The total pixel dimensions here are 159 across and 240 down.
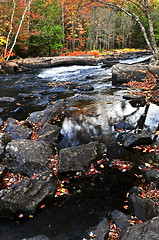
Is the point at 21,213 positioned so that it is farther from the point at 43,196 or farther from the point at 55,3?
the point at 55,3

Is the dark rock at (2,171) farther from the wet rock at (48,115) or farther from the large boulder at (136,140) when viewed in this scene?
the large boulder at (136,140)

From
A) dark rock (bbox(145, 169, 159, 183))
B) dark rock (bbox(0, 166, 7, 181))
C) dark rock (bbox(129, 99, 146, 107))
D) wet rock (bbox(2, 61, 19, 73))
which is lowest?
dark rock (bbox(0, 166, 7, 181))

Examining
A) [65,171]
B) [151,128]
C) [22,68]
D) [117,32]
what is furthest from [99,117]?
[117,32]

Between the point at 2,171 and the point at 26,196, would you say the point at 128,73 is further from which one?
the point at 26,196

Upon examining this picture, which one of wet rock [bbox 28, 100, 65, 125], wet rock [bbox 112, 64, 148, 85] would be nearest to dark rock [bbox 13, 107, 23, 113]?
wet rock [bbox 28, 100, 65, 125]

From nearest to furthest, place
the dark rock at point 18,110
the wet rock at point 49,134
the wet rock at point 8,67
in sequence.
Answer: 1. the wet rock at point 49,134
2. the dark rock at point 18,110
3. the wet rock at point 8,67

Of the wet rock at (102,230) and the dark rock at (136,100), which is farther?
the dark rock at (136,100)

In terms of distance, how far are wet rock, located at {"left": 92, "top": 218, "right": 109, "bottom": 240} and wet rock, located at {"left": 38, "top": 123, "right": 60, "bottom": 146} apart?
9.36ft

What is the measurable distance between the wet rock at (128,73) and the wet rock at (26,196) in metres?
9.52

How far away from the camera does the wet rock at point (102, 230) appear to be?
2.46 m

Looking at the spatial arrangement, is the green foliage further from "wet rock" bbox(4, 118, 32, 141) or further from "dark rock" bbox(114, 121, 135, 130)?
"dark rock" bbox(114, 121, 135, 130)

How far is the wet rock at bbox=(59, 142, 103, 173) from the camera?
3873 mm

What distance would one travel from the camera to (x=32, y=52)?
25125mm

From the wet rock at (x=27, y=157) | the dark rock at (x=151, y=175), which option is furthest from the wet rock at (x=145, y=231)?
the wet rock at (x=27, y=157)
